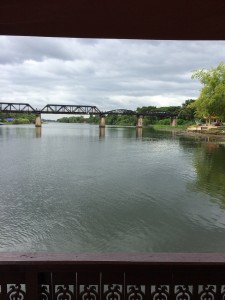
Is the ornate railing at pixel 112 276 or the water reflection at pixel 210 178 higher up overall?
the ornate railing at pixel 112 276

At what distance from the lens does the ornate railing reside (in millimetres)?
2453

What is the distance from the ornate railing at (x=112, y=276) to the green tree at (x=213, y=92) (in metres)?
51.2

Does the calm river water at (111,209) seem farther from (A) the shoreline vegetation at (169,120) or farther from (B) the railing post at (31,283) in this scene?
(A) the shoreline vegetation at (169,120)

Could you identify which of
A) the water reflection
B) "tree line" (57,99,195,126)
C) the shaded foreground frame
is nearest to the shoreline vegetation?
"tree line" (57,99,195,126)

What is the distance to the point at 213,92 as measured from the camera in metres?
52.5

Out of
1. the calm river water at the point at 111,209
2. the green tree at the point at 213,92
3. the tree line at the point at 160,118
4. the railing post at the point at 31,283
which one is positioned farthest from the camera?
the tree line at the point at 160,118

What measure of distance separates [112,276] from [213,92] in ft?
179

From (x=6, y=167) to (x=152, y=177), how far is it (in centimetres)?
1048

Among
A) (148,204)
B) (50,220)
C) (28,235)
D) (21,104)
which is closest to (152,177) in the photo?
(148,204)

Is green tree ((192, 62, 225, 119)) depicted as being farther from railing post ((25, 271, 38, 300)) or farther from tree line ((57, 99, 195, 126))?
railing post ((25, 271, 38, 300))

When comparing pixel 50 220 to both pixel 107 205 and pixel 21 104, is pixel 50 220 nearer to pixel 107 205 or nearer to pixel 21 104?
pixel 107 205

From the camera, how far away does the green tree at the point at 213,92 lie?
50031 mm

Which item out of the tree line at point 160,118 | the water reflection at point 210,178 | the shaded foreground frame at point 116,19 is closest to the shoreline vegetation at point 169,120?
the tree line at point 160,118

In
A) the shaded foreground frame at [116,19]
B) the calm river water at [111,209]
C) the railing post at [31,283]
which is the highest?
the shaded foreground frame at [116,19]
